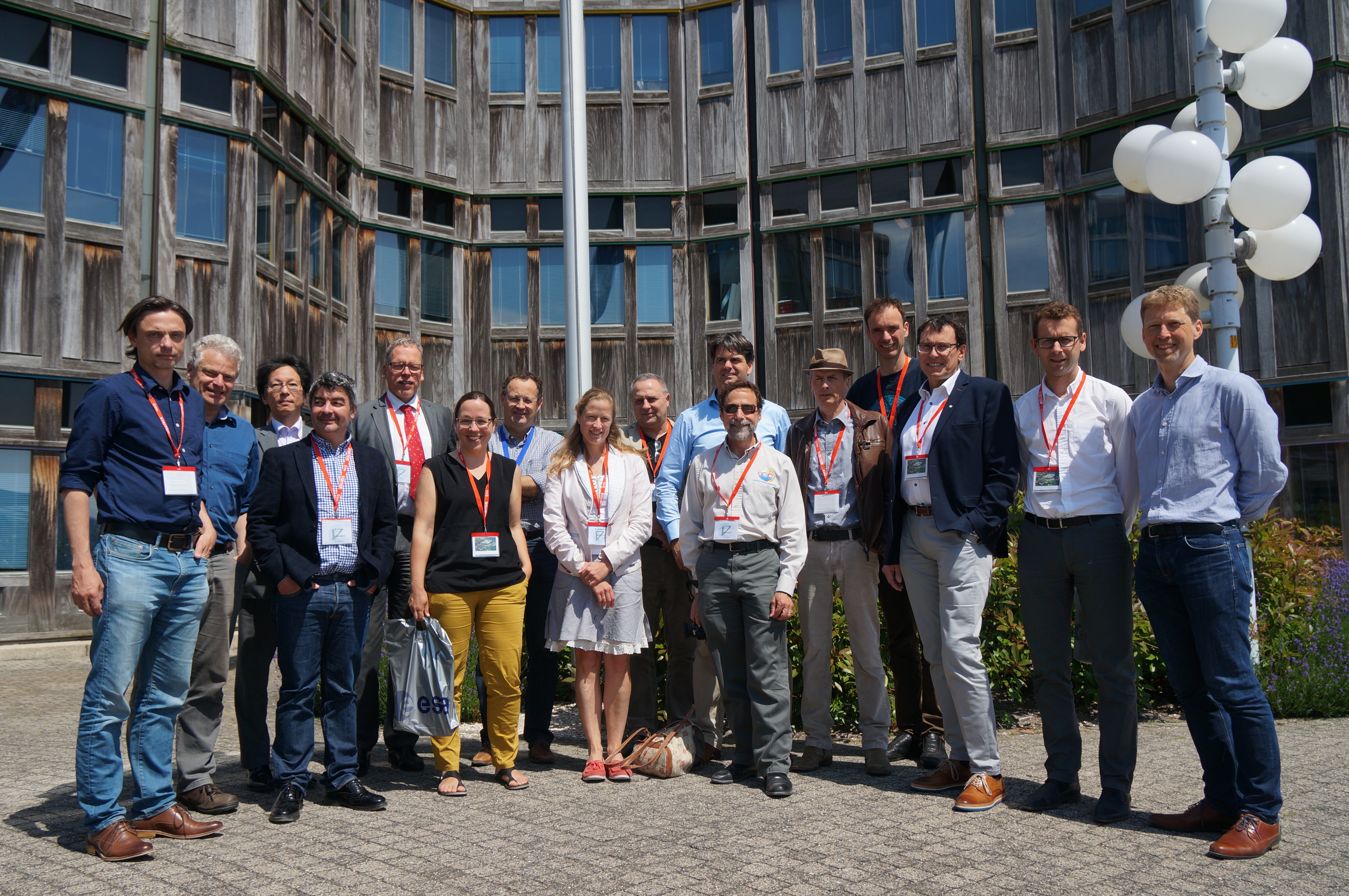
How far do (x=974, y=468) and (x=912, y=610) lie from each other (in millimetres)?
883

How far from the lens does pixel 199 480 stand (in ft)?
16.4

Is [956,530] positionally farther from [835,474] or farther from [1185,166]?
[1185,166]

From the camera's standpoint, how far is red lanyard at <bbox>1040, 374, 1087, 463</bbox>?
16.6ft

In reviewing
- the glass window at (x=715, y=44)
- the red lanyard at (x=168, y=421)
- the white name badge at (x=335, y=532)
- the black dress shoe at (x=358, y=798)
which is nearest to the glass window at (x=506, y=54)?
Result: the glass window at (x=715, y=44)

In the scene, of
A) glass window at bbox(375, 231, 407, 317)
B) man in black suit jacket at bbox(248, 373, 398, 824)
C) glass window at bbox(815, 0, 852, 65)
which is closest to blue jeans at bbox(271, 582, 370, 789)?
man in black suit jacket at bbox(248, 373, 398, 824)

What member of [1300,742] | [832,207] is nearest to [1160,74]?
[832,207]

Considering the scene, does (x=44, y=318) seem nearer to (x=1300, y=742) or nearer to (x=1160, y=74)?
(x=1300, y=742)

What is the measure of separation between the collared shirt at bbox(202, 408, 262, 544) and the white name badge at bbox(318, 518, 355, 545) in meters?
0.40

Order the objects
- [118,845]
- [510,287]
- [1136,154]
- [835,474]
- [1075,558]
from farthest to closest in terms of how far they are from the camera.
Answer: [510,287], [1136,154], [835,474], [1075,558], [118,845]

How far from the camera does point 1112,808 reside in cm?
475

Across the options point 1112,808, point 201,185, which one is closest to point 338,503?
point 1112,808

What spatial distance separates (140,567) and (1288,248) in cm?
785

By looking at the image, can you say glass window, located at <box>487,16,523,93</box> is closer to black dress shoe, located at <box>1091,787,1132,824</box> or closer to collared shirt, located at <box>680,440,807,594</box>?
collared shirt, located at <box>680,440,807,594</box>

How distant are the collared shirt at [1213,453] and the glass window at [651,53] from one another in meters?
12.8
